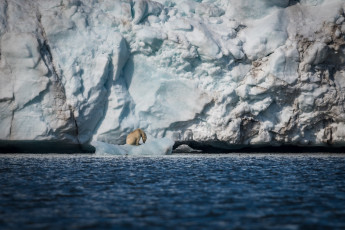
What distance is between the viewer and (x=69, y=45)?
57.2ft

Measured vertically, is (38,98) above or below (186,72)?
below

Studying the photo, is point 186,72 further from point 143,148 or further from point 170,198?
point 170,198

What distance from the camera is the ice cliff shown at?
1725 cm

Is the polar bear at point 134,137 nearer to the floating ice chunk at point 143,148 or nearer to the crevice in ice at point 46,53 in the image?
the floating ice chunk at point 143,148

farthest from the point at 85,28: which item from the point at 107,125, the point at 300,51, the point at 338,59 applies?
the point at 338,59

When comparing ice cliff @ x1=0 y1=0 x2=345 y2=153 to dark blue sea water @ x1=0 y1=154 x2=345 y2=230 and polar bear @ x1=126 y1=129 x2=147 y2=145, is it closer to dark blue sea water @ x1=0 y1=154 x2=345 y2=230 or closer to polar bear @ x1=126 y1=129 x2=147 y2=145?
polar bear @ x1=126 y1=129 x2=147 y2=145

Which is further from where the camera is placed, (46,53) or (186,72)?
(186,72)

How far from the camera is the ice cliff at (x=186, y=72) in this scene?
1725cm

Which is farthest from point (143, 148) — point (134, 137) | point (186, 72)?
point (186, 72)

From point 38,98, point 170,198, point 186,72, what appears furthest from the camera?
point 186,72

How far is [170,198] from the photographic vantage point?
23.4ft

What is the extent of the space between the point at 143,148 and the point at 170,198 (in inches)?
378

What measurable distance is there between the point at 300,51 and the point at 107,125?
822 cm

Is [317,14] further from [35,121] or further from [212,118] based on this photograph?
[35,121]
